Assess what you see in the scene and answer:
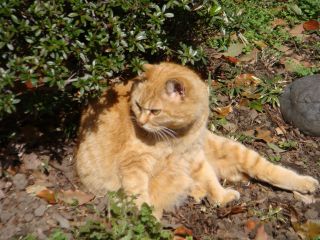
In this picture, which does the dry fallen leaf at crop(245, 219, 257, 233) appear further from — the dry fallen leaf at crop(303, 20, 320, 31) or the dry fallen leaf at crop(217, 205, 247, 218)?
the dry fallen leaf at crop(303, 20, 320, 31)

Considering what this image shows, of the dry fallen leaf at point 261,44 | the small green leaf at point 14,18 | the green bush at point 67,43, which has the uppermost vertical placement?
the small green leaf at point 14,18

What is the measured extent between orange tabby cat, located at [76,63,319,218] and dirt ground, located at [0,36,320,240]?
14 cm

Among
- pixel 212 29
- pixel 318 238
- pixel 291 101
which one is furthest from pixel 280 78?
pixel 318 238

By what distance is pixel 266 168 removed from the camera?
500 centimetres

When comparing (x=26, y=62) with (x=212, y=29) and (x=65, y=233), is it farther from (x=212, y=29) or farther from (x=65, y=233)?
(x=212, y=29)

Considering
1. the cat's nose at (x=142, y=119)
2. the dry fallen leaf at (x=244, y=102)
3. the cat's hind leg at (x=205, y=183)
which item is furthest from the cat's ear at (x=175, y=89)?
the dry fallen leaf at (x=244, y=102)

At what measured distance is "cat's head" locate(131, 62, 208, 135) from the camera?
4355 millimetres

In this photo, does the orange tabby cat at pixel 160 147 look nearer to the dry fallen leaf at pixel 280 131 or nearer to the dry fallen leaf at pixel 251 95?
the dry fallen leaf at pixel 280 131

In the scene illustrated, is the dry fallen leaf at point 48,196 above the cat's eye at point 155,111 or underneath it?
underneath

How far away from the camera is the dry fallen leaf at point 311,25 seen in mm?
6891

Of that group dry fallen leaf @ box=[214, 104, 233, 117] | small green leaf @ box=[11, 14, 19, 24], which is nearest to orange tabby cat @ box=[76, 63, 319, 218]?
dry fallen leaf @ box=[214, 104, 233, 117]

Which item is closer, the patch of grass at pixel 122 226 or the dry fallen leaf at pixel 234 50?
the patch of grass at pixel 122 226

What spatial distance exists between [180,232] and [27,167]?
1625 mm

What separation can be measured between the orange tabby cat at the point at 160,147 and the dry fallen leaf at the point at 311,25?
8.65 feet
